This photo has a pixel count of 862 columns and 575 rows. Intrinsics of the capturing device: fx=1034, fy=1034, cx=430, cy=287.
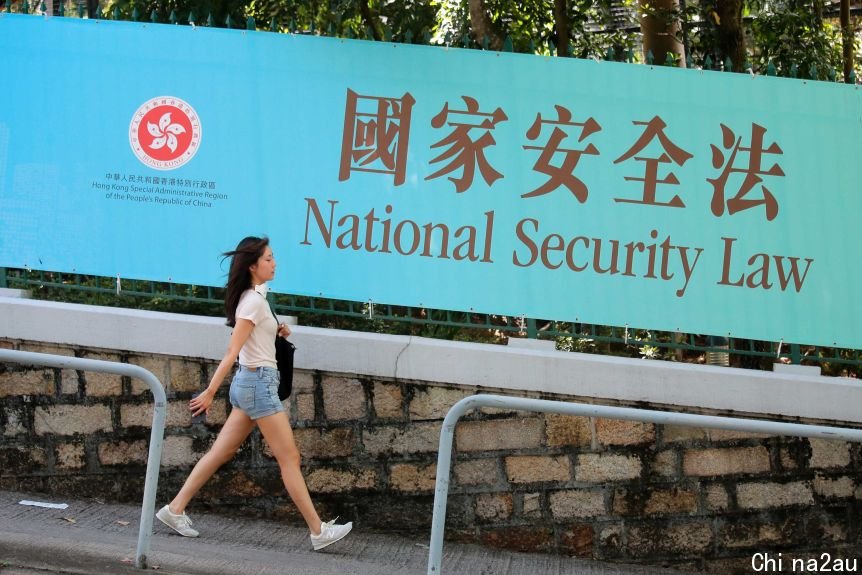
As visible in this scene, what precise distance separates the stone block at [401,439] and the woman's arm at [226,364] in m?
1.19

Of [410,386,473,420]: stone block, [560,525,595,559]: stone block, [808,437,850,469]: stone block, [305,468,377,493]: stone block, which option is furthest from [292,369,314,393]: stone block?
[808,437,850,469]: stone block

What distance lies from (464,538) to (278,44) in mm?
3146

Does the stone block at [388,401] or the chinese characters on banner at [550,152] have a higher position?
the chinese characters on banner at [550,152]

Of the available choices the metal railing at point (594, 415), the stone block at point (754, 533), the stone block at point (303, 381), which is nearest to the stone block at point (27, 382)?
the stone block at point (303, 381)

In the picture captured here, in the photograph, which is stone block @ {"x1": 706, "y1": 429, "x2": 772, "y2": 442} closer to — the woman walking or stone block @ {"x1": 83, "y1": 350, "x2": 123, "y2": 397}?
the woman walking

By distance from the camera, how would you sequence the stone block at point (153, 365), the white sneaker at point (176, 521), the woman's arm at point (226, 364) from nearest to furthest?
the woman's arm at point (226, 364) < the white sneaker at point (176, 521) < the stone block at point (153, 365)

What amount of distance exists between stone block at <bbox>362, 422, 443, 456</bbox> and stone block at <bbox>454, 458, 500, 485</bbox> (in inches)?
7.9

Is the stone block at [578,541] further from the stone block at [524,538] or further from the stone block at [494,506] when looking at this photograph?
the stone block at [494,506]

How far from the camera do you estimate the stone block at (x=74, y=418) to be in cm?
619

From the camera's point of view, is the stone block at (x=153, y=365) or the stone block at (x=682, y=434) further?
the stone block at (x=153, y=365)

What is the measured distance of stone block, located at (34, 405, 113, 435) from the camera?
20.3 ft

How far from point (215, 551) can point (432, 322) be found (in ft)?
5.93

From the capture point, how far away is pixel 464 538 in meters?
6.09

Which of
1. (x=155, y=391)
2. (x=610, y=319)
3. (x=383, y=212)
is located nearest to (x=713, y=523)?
(x=610, y=319)
